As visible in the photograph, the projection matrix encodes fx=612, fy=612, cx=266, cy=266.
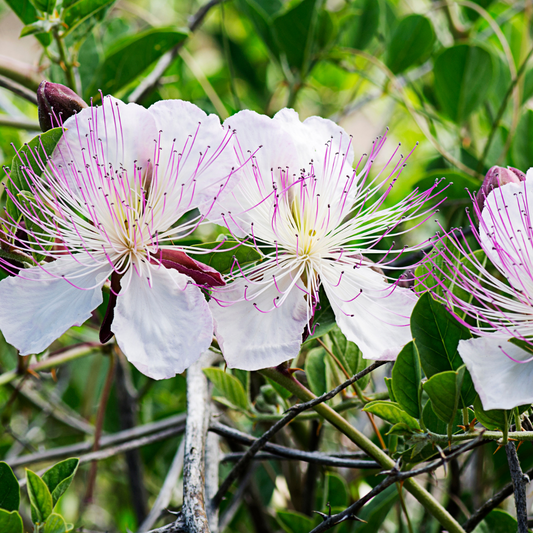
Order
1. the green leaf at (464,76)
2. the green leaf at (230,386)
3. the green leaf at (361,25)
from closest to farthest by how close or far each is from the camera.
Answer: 1. the green leaf at (230,386)
2. the green leaf at (464,76)
3. the green leaf at (361,25)

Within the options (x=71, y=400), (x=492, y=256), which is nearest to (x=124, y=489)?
(x=71, y=400)

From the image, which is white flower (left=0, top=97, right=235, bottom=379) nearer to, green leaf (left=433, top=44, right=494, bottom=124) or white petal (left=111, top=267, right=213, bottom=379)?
white petal (left=111, top=267, right=213, bottom=379)

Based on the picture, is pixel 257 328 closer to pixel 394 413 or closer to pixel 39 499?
pixel 394 413

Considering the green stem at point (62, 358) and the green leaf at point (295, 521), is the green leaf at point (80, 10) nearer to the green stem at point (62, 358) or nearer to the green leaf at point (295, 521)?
the green stem at point (62, 358)

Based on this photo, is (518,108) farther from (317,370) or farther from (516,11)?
(317,370)

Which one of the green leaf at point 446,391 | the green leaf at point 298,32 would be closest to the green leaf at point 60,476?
the green leaf at point 446,391

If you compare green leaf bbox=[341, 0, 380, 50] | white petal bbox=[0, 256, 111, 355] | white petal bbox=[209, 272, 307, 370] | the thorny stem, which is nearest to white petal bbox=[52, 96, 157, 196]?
white petal bbox=[0, 256, 111, 355]
